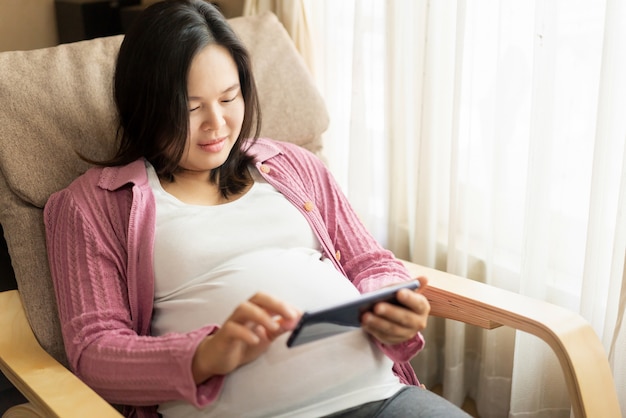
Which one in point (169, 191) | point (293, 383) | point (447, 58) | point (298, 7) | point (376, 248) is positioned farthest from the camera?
point (298, 7)

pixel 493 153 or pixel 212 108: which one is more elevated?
pixel 212 108

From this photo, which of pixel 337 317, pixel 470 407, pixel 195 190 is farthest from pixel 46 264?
pixel 470 407

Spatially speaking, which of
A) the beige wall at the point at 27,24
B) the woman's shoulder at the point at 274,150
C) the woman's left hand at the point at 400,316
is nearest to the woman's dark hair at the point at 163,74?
the woman's shoulder at the point at 274,150

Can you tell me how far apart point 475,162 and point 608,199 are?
0.35 metres

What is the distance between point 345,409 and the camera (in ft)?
4.44

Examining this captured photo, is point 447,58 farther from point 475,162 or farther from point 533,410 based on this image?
point 533,410

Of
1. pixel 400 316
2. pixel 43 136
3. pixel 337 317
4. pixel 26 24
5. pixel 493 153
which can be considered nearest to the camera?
pixel 337 317

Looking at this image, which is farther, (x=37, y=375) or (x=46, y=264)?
(x=46, y=264)

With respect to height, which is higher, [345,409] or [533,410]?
[345,409]

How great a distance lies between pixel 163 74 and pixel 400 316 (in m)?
0.57

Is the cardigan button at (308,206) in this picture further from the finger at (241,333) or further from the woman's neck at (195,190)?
the finger at (241,333)

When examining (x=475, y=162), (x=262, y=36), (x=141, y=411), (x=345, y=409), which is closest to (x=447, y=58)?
(x=475, y=162)

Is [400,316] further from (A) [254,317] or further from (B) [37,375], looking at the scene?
(B) [37,375]

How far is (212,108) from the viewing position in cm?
142
